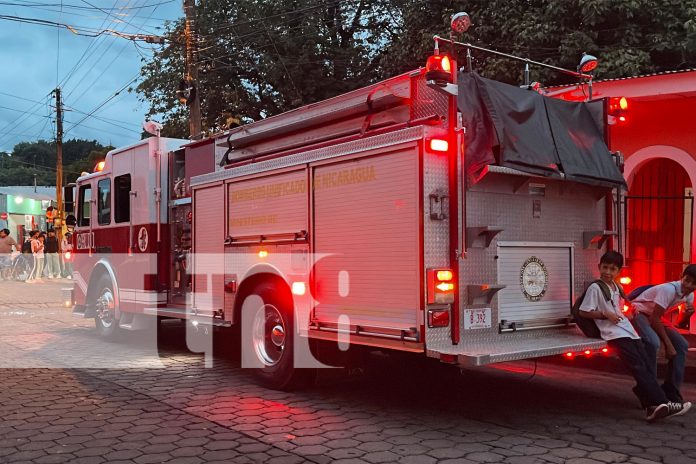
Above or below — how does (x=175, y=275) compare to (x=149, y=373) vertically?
above

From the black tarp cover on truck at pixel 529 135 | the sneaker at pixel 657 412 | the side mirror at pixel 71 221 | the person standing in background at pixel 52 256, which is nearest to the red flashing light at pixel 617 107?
the black tarp cover on truck at pixel 529 135

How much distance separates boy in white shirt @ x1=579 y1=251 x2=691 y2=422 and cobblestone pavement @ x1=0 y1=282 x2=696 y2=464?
15cm

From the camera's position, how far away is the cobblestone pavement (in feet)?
15.9

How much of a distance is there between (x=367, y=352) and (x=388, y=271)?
1281 mm

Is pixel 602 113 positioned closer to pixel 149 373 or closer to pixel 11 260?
pixel 149 373

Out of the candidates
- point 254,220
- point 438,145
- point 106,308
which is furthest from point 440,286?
point 106,308

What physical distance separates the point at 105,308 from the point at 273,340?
15.2 feet

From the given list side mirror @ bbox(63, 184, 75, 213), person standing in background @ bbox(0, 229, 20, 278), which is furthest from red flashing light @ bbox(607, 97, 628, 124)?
person standing in background @ bbox(0, 229, 20, 278)

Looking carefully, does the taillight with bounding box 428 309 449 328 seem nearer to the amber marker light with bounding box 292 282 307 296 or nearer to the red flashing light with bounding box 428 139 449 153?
the red flashing light with bounding box 428 139 449 153

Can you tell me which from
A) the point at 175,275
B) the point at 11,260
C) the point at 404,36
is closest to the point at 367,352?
the point at 175,275

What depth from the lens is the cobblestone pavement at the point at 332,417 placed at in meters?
4.84

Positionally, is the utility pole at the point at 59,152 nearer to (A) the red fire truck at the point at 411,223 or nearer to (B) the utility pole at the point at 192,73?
(B) the utility pole at the point at 192,73

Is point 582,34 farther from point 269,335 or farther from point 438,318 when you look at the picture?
point 438,318

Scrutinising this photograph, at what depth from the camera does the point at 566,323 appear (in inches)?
250
